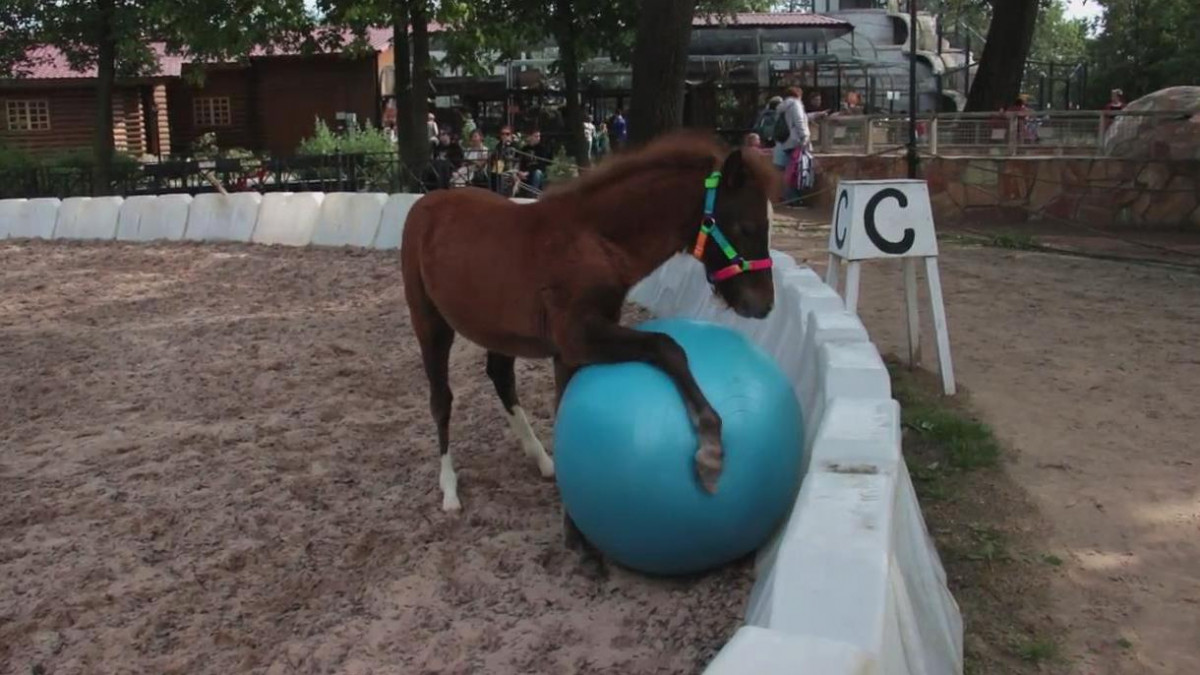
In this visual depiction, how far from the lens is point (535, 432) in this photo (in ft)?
20.2

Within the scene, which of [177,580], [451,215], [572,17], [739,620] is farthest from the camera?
[572,17]

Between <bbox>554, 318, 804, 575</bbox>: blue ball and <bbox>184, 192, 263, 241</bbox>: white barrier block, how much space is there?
11.8 meters

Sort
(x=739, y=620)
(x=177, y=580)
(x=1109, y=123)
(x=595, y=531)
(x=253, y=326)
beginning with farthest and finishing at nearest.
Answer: (x=1109, y=123) → (x=253, y=326) → (x=177, y=580) → (x=595, y=531) → (x=739, y=620)

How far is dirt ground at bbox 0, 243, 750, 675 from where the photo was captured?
12.5 feet

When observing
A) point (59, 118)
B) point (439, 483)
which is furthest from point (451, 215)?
point (59, 118)

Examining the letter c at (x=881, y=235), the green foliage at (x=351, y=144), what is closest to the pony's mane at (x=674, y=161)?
the letter c at (x=881, y=235)

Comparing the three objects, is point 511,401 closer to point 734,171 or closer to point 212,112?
point 734,171

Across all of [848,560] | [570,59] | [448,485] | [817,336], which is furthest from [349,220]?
[848,560]

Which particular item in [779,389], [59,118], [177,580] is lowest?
[177,580]

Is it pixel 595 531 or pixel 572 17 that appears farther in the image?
pixel 572 17

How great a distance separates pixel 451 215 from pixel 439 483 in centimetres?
126

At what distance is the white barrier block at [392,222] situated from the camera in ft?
44.4

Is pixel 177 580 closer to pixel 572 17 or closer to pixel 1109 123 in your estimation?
pixel 1109 123

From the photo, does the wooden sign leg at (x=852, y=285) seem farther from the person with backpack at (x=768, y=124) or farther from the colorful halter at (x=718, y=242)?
the person with backpack at (x=768, y=124)
